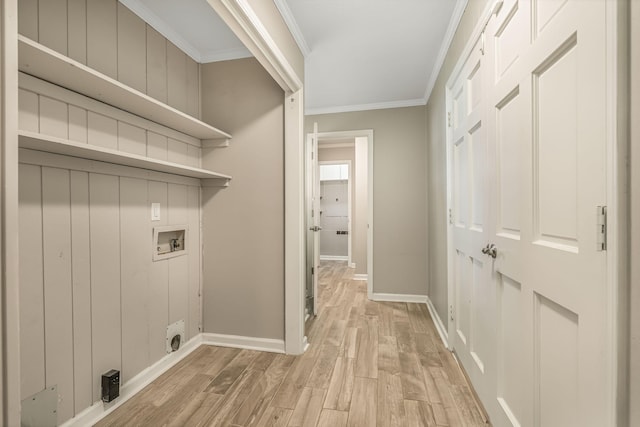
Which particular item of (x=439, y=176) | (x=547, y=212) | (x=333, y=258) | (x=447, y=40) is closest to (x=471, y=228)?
(x=547, y=212)

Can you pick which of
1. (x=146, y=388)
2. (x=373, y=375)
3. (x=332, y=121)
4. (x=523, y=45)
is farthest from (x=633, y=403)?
(x=332, y=121)

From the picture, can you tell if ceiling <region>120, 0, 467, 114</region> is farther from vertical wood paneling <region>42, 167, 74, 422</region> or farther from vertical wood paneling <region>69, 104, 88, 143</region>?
vertical wood paneling <region>42, 167, 74, 422</region>

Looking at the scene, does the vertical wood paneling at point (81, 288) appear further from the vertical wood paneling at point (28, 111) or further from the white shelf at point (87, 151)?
the vertical wood paneling at point (28, 111)

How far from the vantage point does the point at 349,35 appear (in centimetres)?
221

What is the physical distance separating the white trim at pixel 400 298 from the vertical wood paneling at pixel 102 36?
3329 millimetres

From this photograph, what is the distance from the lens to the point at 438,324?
2.64 metres

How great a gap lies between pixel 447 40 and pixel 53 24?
2.50 m

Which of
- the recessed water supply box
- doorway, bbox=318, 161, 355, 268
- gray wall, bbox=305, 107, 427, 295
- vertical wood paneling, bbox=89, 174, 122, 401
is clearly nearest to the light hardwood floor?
vertical wood paneling, bbox=89, 174, 122, 401

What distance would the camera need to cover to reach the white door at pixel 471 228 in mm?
1514

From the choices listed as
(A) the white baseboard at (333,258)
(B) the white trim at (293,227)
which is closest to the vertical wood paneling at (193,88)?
(B) the white trim at (293,227)

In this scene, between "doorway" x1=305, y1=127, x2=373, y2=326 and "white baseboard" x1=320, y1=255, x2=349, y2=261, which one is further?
"white baseboard" x1=320, y1=255, x2=349, y2=261

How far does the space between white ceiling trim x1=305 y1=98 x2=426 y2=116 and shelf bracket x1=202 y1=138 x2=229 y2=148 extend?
173 cm

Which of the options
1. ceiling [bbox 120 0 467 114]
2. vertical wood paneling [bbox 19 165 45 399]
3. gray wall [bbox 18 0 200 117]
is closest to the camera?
vertical wood paneling [bbox 19 165 45 399]

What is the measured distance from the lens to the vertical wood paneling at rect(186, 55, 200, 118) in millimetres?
2264
